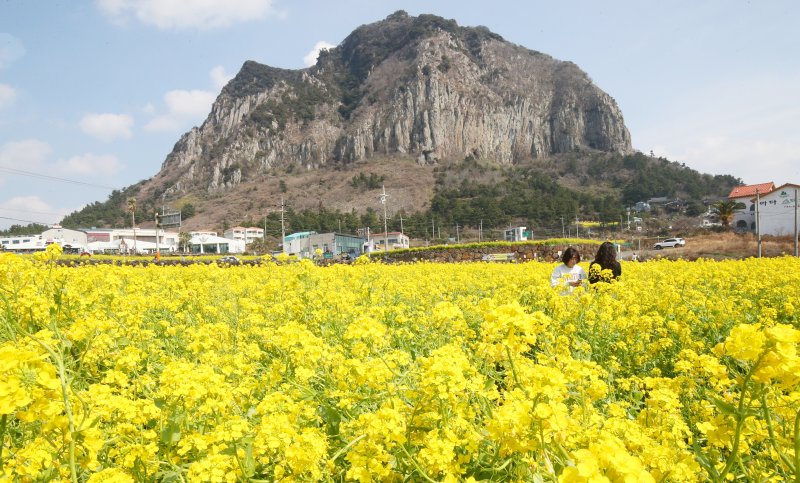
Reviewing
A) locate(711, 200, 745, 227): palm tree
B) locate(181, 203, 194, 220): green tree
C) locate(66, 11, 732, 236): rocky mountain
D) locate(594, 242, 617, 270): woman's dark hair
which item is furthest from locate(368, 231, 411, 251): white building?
locate(181, 203, 194, 220): green tree

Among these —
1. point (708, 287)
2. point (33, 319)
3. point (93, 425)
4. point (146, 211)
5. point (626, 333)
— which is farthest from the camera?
point (146, 211)

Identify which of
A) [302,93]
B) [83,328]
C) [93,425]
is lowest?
[93,425]

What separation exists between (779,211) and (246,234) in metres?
83.4

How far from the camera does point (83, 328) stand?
311cm

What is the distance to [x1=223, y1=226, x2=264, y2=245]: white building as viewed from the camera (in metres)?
90.2

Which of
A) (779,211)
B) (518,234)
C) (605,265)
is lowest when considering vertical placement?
(605,265)

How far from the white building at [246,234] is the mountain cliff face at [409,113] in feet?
171

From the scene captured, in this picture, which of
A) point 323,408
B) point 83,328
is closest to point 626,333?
point 323,408

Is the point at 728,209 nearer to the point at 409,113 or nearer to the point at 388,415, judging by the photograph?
the point at 388,415

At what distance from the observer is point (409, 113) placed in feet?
479

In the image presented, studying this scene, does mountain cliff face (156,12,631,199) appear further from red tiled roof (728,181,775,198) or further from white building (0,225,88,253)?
red tiled roof (728,181,775,198)

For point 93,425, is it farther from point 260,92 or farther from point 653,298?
point 260,92

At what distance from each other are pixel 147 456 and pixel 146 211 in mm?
147444

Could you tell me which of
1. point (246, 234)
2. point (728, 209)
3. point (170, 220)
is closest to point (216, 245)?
point (246, 234)
